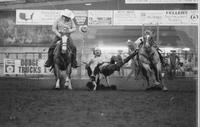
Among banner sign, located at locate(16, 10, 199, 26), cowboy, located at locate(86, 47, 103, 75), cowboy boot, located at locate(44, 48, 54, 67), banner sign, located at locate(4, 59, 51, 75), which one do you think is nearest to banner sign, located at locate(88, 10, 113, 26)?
banner sign, located at locate(16, 10, 199, 26)

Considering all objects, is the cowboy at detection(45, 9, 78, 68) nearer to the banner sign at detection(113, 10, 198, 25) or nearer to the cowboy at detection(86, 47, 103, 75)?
the cowboy at detection(86, 47, 103, 75)

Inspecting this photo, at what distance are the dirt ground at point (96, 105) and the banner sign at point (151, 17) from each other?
0.98 feet

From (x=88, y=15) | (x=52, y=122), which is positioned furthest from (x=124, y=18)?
→ (x=52, y=122)

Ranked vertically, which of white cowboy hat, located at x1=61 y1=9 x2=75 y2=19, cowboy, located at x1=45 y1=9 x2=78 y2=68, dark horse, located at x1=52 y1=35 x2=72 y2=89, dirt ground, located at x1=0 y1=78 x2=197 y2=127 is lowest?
dirt ground, located at x1=0 y1=78 x2=197 y2=127

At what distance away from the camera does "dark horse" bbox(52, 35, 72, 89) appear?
84.8 inches

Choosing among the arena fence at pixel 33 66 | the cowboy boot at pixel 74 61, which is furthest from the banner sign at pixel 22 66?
the cowboy boot at pixel 74 61

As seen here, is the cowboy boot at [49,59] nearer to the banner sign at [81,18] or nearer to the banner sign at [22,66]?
the banner sign at [22,66]

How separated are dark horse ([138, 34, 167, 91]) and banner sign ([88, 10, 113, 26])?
8.3 inches

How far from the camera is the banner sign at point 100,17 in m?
2.13

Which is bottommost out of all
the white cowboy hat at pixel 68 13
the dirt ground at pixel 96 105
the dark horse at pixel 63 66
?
the dirt ground at pixel 96 105

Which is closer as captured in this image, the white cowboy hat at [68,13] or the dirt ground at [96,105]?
the dirt ground at [96,105]

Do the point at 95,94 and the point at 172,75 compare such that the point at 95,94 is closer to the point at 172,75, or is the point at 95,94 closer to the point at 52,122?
the point at 52,122

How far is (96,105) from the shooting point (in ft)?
6.86

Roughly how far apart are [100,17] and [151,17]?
26cm
